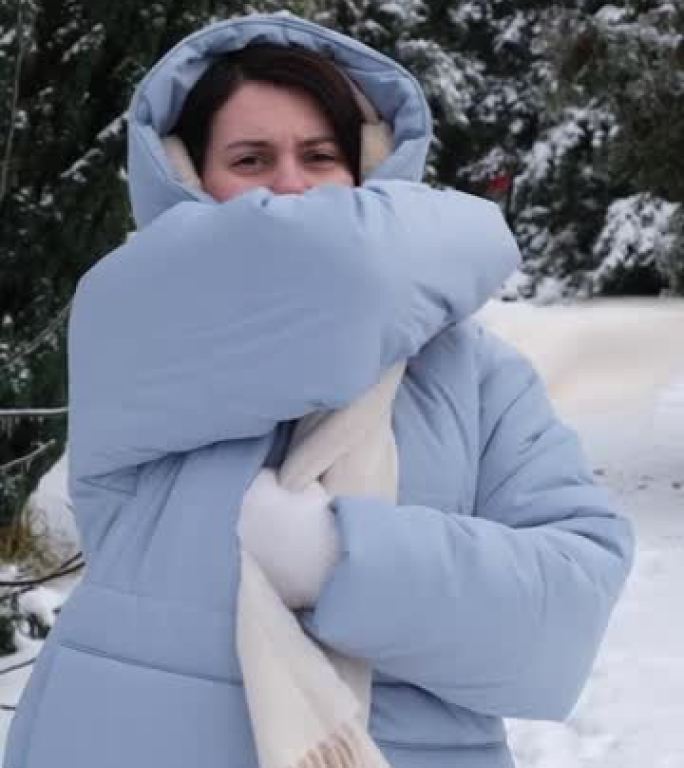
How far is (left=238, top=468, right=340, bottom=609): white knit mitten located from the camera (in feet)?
4.25

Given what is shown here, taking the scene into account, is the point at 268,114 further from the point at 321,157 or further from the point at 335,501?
the point at 335,501

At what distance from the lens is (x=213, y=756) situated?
1.32 m

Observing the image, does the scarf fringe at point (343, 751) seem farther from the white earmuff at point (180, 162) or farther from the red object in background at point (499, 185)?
the red object in background at point (499, 185)

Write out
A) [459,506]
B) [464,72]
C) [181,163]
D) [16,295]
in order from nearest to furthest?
[459,506] < [181,163] < [16,295] < [464,72]

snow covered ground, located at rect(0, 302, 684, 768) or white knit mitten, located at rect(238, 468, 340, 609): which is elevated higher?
white knit mitten, located at rect(238, 468, 340, 609)

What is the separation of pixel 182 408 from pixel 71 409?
18 centimetres

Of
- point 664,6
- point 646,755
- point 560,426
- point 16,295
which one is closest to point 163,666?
point 560,426

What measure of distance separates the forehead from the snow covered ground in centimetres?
316

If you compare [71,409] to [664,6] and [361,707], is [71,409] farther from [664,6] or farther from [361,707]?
[664,6]

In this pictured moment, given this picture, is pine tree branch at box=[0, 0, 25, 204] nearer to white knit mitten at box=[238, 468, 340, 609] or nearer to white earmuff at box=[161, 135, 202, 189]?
white earmuff at box=[161, 135, 202, 189]

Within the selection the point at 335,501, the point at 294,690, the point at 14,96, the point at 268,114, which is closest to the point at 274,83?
the point at 268,114

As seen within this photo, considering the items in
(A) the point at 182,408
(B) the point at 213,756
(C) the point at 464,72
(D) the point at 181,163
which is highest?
(D) the point at 181,163

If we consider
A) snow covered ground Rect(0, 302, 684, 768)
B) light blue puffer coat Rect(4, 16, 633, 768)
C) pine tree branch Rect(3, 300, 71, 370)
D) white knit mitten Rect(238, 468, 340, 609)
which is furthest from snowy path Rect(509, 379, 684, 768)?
white knit mitten Rect(238, 468, 340, 609)

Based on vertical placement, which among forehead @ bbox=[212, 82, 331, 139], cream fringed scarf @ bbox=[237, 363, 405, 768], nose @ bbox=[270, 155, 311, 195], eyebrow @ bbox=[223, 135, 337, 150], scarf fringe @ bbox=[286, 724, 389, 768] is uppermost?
forehead @ bbox=[212, 82, 331, 139]
